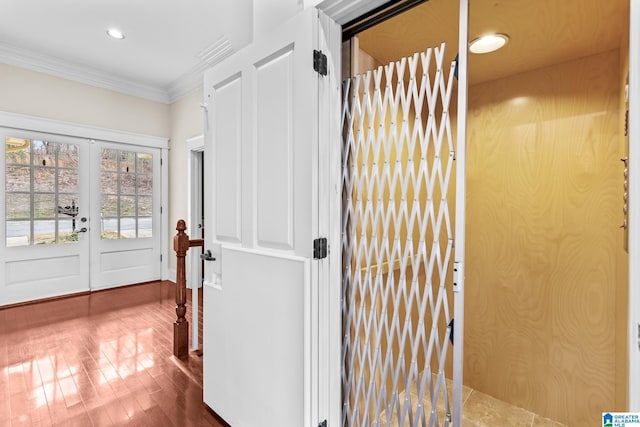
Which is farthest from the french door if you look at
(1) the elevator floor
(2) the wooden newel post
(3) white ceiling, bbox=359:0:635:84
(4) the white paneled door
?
(1) the elevator floor

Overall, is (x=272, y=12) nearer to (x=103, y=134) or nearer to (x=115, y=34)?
(x=115, y=34)

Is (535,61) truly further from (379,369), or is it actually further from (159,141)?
(159,141)

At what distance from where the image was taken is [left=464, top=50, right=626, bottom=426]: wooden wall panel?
1.78 m

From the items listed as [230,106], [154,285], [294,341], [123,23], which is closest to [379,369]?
[294,341]

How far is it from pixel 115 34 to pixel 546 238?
4.18m

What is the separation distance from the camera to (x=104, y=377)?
222cm

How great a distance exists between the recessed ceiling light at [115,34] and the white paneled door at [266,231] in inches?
85.5

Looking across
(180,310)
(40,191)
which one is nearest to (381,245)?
(180,310)

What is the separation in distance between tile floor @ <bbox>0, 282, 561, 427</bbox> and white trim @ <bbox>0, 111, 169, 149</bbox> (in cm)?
210

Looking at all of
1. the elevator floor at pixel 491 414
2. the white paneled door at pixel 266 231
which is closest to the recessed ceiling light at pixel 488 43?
the white paneled door at pixel 266 231

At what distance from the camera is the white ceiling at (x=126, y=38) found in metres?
2.79

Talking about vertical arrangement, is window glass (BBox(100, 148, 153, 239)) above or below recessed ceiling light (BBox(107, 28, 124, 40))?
below
